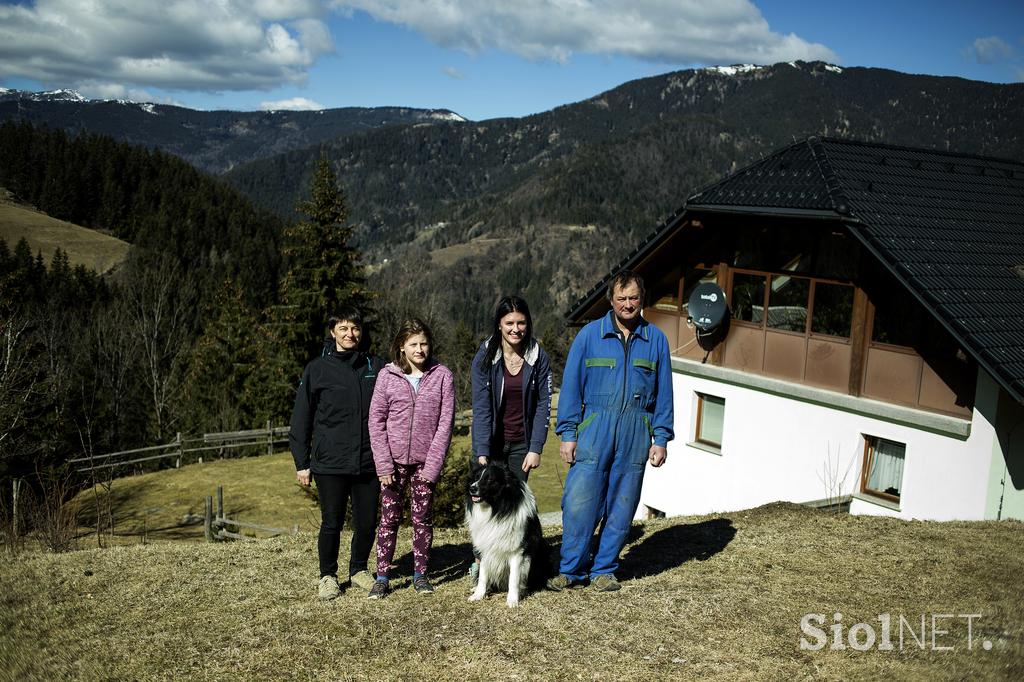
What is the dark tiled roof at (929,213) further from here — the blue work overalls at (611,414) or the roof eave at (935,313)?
the blue work overalls at (611,414)

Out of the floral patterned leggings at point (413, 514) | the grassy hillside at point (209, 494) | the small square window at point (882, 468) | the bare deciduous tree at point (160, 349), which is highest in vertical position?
the floral patterned leggings at point (413, 514)

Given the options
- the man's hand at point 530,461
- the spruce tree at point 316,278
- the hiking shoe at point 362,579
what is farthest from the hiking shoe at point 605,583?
the spruce tree at point 316,278

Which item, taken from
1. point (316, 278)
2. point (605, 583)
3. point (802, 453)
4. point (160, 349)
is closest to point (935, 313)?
point (802, 453)

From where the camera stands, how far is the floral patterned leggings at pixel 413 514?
5.99 meters

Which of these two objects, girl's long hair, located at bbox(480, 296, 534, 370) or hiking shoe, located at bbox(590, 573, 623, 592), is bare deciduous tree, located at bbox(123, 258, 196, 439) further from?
girl's long hair, located at bbox(480, 296, 534, 370)

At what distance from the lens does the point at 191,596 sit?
651 centimetres

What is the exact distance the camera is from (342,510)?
20.2 feet

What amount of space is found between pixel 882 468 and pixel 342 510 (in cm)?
1046

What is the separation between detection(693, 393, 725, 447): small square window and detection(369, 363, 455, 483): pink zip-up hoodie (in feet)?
37.2

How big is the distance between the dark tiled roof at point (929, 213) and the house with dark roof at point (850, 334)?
0.04m

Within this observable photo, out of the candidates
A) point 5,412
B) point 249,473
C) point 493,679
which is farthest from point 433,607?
point 249,473

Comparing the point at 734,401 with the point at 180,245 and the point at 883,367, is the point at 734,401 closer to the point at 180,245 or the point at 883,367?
the point at 883,367

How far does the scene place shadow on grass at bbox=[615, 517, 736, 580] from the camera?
282 inches

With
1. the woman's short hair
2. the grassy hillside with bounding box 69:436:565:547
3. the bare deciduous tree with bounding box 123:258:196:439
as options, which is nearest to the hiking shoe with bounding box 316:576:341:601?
the woman's short hair
